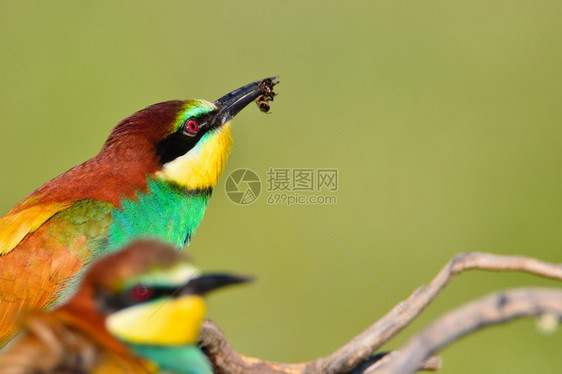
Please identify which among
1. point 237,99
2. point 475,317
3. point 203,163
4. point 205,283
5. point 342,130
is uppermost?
point 342,130

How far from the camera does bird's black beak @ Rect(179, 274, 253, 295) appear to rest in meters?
1.29

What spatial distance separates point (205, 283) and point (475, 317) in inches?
20.5

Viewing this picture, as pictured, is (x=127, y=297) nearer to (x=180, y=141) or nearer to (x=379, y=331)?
(x=379, y=331)

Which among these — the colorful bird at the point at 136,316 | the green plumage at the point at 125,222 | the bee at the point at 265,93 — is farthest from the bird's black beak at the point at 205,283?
the bee at the point at 265,93

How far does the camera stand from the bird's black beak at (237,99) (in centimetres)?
247

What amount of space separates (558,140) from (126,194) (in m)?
2.45

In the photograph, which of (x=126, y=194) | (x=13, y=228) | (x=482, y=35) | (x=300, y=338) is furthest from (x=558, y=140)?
(x=13, y=228)

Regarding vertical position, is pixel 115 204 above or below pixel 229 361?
above

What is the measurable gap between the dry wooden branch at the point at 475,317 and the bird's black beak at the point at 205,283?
0.42m

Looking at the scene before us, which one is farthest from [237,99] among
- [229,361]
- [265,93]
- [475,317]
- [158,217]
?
[475,317]

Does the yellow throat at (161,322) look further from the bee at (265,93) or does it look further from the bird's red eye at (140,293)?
the bee at (265,93)

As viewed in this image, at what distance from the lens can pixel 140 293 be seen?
50.1 inches

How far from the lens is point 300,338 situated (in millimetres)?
3066

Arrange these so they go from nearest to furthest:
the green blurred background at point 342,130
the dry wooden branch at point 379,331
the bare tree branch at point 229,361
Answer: the dry wooden branch at point 379,331, the bare tree branch at point 229,361, the green blurred background at point 342,130
